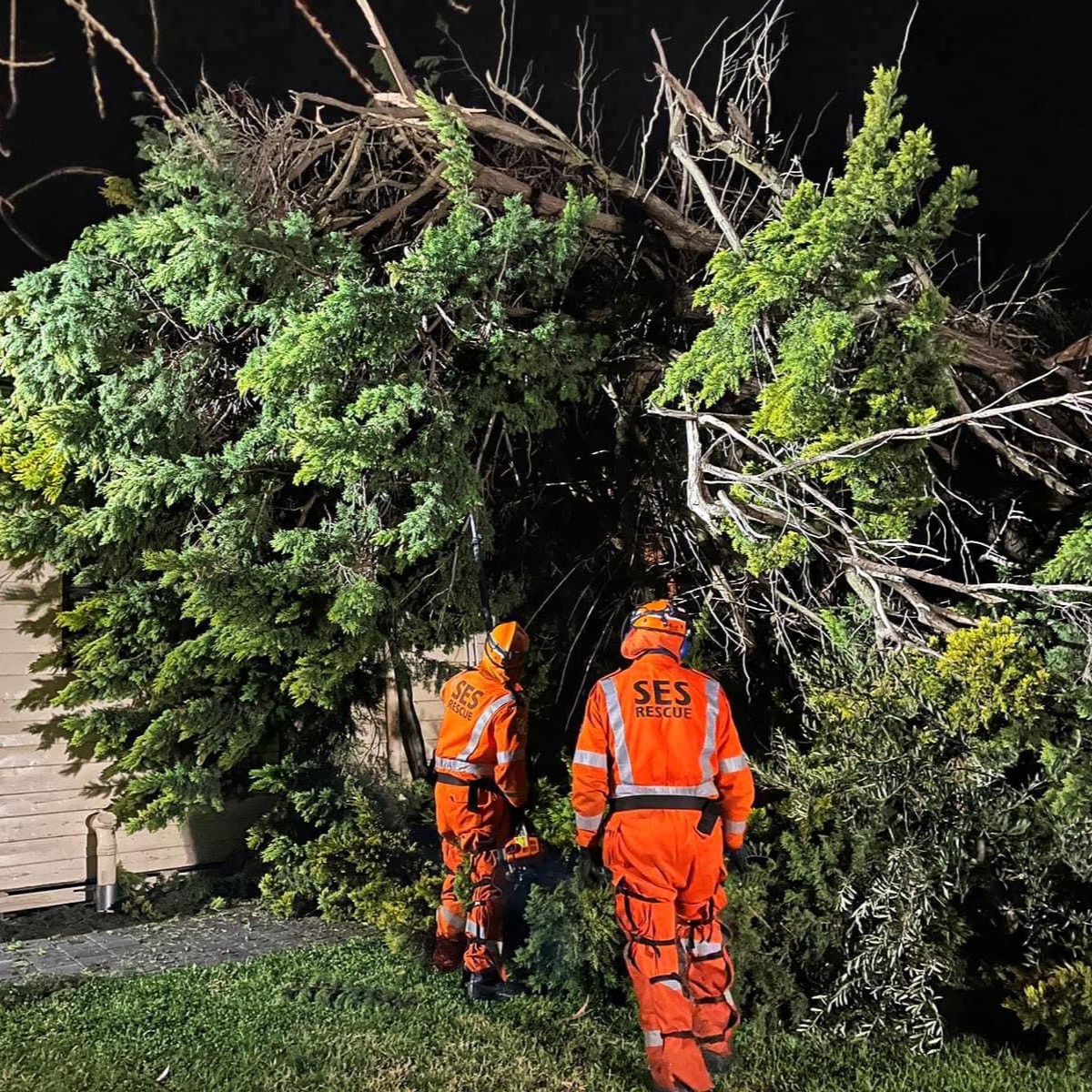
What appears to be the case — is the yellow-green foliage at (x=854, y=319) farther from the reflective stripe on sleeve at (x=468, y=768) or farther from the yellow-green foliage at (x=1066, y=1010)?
the yellow-green foliage at (x=1066, y=1010)

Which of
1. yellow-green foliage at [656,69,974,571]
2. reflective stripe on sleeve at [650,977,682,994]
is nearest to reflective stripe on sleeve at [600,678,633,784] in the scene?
reflective stripe on sleeve at [650,977,682,994]

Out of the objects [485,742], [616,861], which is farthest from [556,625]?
[616,861]

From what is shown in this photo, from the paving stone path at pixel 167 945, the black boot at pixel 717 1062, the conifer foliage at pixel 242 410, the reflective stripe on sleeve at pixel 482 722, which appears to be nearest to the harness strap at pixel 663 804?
the black boot at pixel 717 1062

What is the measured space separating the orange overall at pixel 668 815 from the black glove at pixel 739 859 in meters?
0.68

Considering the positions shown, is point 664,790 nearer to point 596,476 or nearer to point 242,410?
point 242,410

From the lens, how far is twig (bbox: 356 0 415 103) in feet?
19.8

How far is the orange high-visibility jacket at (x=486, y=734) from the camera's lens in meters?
5.71

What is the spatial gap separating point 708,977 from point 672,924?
0.35 meters

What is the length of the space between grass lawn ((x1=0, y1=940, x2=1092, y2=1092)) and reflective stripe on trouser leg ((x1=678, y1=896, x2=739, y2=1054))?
22 centimetres

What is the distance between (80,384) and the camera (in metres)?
6.39

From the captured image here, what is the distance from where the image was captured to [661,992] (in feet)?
15.0

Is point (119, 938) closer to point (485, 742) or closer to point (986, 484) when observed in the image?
point (485, 742)

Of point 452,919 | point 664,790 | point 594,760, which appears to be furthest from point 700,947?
point 452,919

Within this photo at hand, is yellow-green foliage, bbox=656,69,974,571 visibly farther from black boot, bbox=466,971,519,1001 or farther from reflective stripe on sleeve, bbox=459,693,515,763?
black boot, bbox=466,971,519,1001
